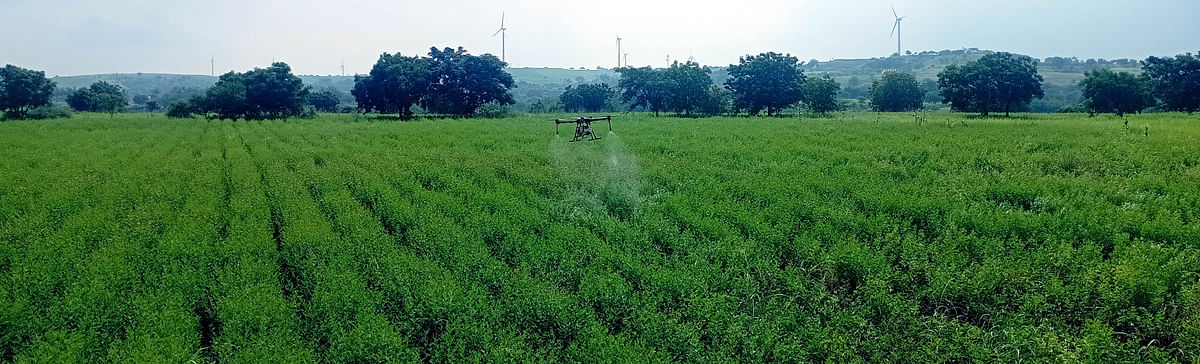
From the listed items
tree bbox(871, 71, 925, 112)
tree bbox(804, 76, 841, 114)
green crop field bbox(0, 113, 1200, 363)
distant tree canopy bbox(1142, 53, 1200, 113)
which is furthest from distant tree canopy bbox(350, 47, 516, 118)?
distant tree canopy bbox(1142, 53, 1200, 113)

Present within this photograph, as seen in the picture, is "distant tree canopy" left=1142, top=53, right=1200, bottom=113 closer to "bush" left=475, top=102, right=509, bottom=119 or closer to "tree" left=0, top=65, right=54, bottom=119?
"bush" left=475, top=102, right=509, bottom=119

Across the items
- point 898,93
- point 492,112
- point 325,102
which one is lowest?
point 492,112

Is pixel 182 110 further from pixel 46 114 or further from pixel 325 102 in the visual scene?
pixel 325 102

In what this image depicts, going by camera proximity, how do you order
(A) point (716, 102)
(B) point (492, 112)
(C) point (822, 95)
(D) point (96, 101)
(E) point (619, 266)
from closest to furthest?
1. (E) point (619, 266)
2. (C) point (822, 95)
3. (A) point (716, 102)
4. (B) point (492, 112)
5. (D) point (96, 101)

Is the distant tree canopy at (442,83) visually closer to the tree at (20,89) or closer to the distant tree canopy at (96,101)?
the tree at (20,89)

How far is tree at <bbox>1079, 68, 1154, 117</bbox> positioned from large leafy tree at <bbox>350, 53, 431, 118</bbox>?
52.7 m

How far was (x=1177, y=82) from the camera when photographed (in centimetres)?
4462

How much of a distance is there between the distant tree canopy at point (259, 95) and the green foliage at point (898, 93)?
55519 mm

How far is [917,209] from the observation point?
8.54 m

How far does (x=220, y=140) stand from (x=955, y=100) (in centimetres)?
4561

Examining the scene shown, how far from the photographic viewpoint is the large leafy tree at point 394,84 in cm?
5025

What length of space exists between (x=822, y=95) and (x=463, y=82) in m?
30.6

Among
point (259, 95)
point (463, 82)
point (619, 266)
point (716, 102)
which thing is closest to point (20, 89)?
point (259, 95)

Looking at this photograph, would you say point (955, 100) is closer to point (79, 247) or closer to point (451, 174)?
point (451, 174)
